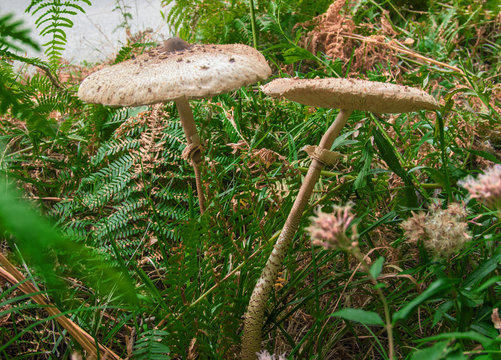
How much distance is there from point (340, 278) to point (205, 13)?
2.29 m

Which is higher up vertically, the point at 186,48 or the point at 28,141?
the point at 186,48

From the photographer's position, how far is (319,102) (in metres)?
1.33

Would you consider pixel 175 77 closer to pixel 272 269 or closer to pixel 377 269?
pixel 272 269

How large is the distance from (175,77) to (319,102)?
0.50 meters

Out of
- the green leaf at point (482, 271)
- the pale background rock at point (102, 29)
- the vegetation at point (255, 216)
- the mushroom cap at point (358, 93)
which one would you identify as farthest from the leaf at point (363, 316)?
the pale background rock at point (102, 29)

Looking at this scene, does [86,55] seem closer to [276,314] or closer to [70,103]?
[70,103]

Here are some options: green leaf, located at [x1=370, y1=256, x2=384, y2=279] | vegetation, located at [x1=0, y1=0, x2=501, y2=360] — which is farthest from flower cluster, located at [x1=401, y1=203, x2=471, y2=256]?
green leaf, located at [x1=370, y1=256, x2=384, y2=279]

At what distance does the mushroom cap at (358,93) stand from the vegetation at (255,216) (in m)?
0.21

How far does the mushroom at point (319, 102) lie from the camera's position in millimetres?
1103

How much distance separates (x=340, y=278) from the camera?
56.4 inches

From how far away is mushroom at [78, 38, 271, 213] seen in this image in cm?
120

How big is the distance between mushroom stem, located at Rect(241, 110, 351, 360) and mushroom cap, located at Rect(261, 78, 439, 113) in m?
0.14

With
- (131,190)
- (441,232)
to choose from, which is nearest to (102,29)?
(131,190)

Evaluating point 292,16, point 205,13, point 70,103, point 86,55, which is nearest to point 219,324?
point 70,103
